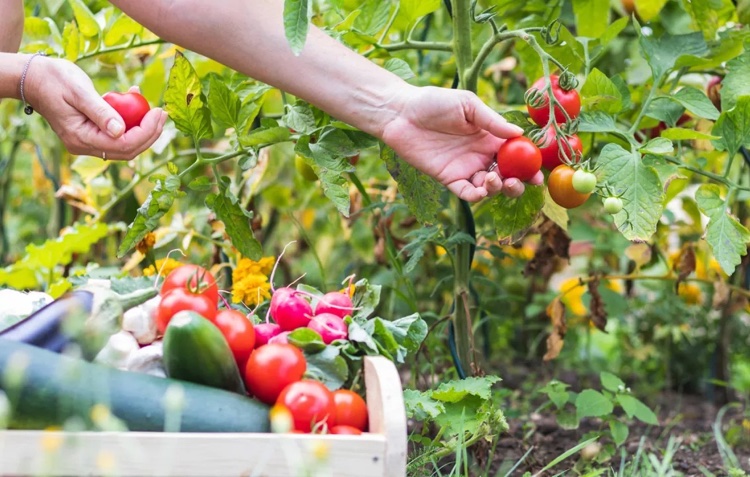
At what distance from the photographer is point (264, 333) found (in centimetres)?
129

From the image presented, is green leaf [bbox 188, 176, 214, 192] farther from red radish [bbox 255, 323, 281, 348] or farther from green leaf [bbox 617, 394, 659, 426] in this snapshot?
green leaf [bbox 617, 394, 659, 426]

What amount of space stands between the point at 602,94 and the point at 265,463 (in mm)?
988

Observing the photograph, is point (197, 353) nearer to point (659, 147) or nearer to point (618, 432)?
point (659, 147)

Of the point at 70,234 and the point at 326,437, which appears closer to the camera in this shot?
the point at 326,437

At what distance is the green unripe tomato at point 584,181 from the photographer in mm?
1321

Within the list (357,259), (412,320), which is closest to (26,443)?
(412,320)

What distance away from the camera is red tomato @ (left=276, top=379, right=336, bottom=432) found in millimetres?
1067

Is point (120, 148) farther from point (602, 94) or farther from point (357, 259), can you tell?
point (357, 259)

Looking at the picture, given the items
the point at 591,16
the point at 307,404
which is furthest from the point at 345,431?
the point at 591,16

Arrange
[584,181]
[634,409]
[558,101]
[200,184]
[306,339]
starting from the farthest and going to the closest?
1. [634,409]
2. [200,184]
3. [558,101]
4. [584,181]
5. [306,339]

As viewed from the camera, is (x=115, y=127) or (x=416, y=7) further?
(x=416, y=7)

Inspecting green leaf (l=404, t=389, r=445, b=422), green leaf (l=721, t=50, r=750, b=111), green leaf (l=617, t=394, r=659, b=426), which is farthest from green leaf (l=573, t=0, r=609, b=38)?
green leaf (l=404, t=389, r=445, b=422)

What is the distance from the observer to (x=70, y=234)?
2107mm

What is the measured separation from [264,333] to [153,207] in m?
0.45
